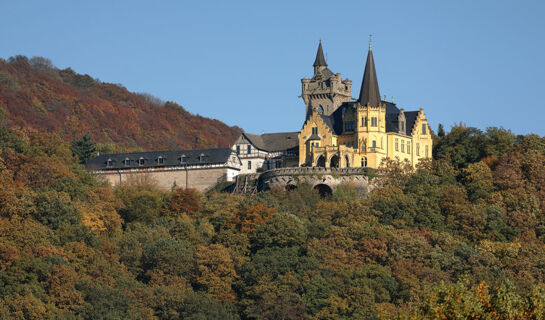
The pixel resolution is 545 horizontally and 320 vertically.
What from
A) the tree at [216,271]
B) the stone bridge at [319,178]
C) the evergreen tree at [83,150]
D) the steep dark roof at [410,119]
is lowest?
the tree at [216,271]

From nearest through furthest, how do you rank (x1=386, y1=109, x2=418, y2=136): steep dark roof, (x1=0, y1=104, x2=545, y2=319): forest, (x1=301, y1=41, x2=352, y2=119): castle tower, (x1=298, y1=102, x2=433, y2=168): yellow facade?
(x1=0, y1=104, x2=545, y2=319): forest → (x1=298, y1=102, x2=433, y2=168): yellow facade → (x1=386, y1=109, x2=418, y2=136): steep dark roof → (x1=301, y1=41, x2=352, y2=119): castle tower

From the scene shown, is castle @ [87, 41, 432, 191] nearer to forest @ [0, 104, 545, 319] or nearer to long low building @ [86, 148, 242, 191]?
long low building @ [86, 148, 242, 191]

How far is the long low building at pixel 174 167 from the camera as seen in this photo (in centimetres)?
9244

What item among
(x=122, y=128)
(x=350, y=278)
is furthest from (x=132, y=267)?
(x=122, y=128)

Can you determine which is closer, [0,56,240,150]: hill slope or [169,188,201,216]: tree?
[169,188,201,216]: tree

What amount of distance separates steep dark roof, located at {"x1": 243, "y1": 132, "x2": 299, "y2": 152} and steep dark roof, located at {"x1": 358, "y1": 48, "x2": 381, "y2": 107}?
8.48 m

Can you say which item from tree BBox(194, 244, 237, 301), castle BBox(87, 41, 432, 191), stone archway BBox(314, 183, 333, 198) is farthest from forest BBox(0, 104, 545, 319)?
castle BBox(87, 41, 432, 191)

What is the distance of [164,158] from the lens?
95250 mm

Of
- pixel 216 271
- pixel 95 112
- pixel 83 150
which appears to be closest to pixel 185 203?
pixel 216 271

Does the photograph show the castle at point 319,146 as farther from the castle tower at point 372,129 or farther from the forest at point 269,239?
the forest at point 269,239

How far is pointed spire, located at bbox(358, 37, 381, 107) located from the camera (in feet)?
289

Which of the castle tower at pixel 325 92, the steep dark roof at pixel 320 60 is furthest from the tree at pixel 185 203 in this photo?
the steep dark roof at pixel 320 60

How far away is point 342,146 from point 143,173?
17635 mm

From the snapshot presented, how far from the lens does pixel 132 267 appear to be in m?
74.3
